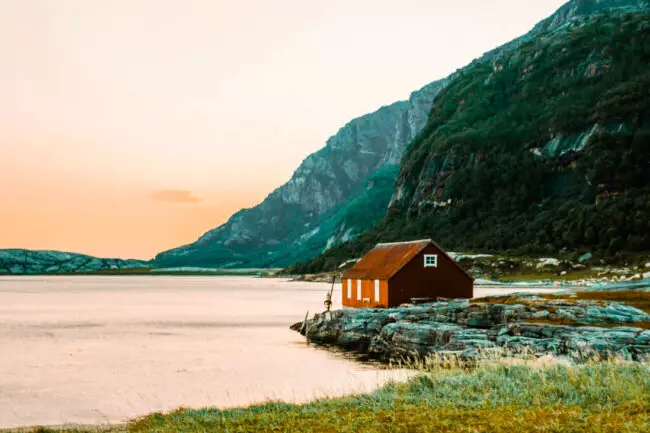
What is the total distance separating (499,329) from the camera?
4294 cm

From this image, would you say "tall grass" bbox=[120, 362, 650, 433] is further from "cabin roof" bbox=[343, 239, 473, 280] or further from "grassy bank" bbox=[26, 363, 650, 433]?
"cabin roof" bbox=[343, 239, 473, 280]

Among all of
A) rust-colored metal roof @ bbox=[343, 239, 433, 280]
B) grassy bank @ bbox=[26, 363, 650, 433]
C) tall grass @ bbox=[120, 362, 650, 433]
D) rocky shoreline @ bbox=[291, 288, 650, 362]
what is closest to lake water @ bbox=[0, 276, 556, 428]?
rocky shoreline @ bbox=[291, 288, 650, 362]

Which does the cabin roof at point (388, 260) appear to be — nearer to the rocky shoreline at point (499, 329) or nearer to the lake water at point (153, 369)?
the rocky shoreline at point (499, 329)

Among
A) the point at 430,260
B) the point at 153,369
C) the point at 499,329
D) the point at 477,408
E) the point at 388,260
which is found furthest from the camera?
the point at 388,260

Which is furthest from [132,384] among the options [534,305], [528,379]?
[534,305]

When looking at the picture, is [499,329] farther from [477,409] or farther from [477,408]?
[477,409]

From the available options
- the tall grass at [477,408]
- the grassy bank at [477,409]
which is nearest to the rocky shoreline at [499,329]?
the grassy bank at [477,409]

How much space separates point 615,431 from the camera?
14.2 metres

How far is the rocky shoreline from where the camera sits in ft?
117

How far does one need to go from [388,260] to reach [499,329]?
86.6 ft

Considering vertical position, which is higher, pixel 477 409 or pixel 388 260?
pixel 388 260

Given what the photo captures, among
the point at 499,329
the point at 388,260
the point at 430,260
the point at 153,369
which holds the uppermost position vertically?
the point at 388,260

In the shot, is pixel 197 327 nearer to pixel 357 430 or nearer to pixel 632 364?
pixel 632 364

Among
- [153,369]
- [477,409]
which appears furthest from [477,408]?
[153,369]
